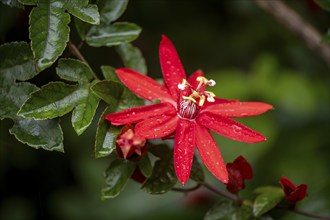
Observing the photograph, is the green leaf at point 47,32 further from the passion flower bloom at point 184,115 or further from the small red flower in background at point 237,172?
the small red flower in background at point 237,172

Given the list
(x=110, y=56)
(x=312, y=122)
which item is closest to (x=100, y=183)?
(x=110, y=56)

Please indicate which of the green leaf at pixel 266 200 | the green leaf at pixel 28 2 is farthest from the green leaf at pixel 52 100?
the green leaf at pixel 266 200

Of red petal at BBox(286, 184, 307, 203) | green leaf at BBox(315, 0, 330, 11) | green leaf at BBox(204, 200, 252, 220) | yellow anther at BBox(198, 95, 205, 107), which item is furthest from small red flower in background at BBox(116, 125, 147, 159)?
green leaf at BBox(315, 0, 330, 11)

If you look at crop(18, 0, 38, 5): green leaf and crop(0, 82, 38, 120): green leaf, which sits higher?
crop(18, 0, 38, 5): green leaf

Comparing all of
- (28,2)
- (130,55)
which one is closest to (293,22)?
(130,55)

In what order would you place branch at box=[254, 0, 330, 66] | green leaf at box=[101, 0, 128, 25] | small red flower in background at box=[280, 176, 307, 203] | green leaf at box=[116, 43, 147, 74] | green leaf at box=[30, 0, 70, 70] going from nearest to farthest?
A: green leaf at box=[30, 0, 70, 70] → small red flower in background at box=[280, 176, 307, 203] → green leaf at box=[101, 0, 128, 25] → green leaf at box=[116, 43, 147, 74] → branch at box=[254, 0, 330, 66]

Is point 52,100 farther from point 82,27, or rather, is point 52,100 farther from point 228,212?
point 228,212

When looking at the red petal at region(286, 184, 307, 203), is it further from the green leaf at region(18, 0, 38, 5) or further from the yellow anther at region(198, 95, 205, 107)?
the green leaf at region(18, 0, 38, 5)
